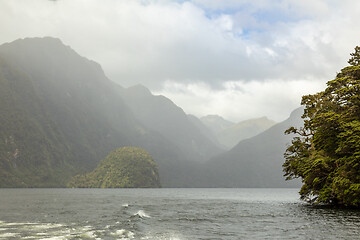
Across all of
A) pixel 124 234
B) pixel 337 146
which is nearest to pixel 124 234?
Answer: pixel 124 234

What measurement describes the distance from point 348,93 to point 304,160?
1490cm

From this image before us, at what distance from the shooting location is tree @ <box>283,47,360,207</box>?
50.7m

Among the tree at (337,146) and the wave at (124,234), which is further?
the tree at (337,146)

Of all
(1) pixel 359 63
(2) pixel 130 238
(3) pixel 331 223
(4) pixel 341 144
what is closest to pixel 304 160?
(4) pixel 341 144

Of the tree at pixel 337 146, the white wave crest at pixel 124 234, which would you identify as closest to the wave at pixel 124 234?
the white wave crest at pixel 124 234

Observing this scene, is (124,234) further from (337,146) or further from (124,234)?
(337,146)

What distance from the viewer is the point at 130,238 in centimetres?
3156

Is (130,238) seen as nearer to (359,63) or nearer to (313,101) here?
(313,101)

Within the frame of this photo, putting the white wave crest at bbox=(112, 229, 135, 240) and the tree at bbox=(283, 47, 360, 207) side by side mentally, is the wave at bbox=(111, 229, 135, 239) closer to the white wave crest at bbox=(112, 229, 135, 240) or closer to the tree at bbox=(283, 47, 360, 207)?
the white wave crest at bbox=(112, 229, 135, 240)

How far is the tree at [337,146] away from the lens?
5069 cm

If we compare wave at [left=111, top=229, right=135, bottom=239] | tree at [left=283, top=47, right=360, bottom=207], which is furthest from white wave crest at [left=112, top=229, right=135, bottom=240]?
tree at [left=283, top=47, right=360, bottom=207]

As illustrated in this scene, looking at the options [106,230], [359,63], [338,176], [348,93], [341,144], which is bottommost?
[106,230]

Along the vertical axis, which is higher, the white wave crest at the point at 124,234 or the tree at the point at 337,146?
the tree at the point at 337,146

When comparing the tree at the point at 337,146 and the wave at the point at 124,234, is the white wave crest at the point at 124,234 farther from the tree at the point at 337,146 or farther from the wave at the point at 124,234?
the tree at the point at 337,146
